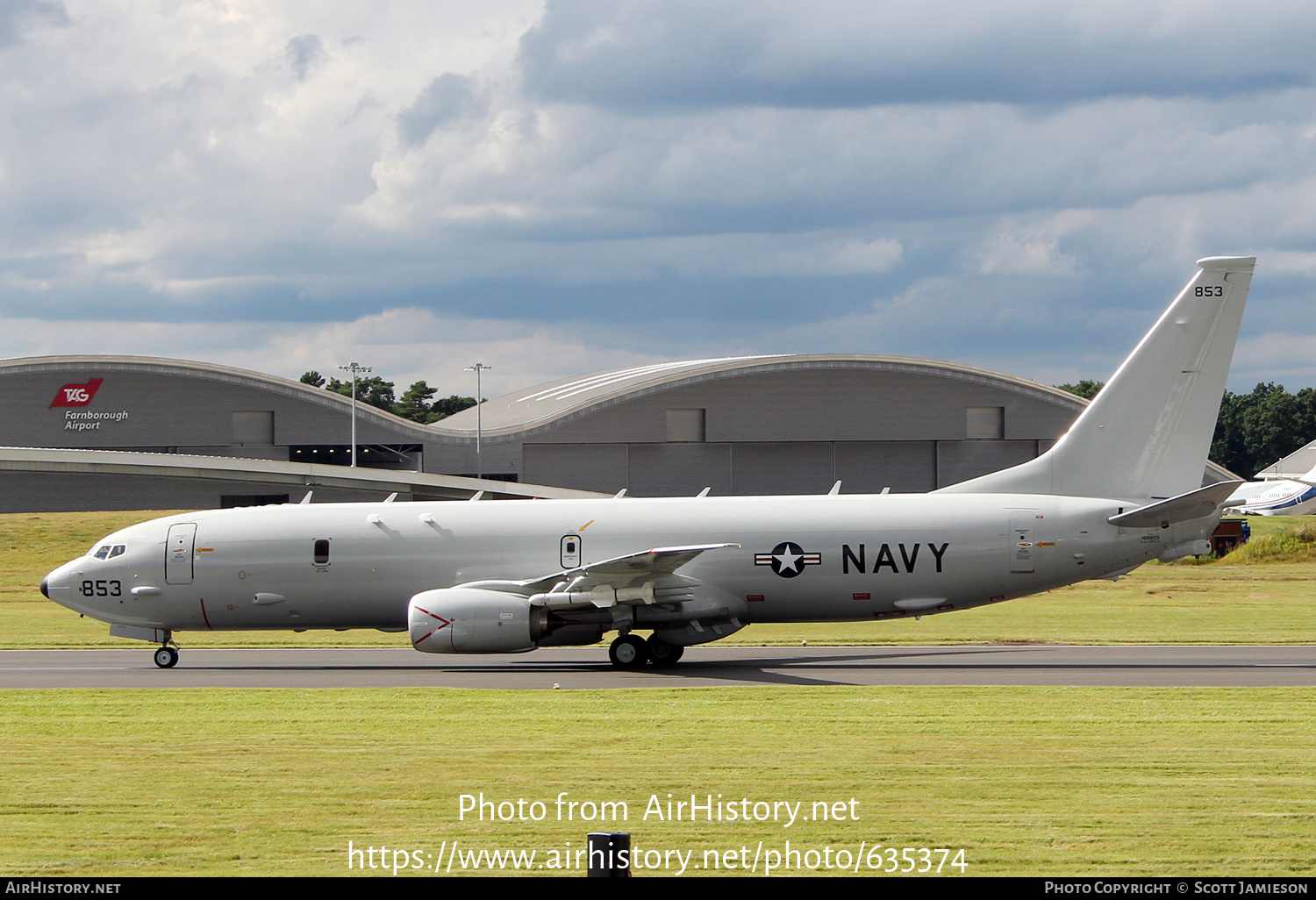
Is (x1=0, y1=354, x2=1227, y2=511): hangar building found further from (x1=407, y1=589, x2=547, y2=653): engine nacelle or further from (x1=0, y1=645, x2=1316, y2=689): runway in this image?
(x1=407, y1=589, x2=547, y2=653): engine nacelle

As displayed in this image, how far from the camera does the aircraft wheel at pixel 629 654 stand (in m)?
26.2

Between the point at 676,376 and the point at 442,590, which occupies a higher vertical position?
the point at 676,376

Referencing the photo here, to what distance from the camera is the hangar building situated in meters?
82.6

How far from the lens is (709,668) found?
86.3 ft

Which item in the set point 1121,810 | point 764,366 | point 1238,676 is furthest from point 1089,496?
point 764,366

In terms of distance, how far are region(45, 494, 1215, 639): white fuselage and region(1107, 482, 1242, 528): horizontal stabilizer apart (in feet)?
0.69

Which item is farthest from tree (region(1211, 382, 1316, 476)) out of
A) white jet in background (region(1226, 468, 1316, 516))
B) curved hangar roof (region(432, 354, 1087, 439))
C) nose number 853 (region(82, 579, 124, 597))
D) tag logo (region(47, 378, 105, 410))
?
nose number 853 (region(82, 579, 124, 597))

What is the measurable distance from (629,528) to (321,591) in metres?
6.78

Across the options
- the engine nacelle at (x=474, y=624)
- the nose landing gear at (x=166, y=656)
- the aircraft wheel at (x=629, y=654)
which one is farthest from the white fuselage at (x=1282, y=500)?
the nose landing gear at (x=166, y=656)

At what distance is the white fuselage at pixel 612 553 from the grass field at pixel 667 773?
15.3 feet

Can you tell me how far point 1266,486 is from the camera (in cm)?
12238

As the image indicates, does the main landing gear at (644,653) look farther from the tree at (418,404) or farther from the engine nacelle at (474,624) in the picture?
the tree at (418,404)

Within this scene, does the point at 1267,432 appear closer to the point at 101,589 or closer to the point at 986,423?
the point at 986,423

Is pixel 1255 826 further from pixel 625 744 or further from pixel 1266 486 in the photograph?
pixel 1266 486
